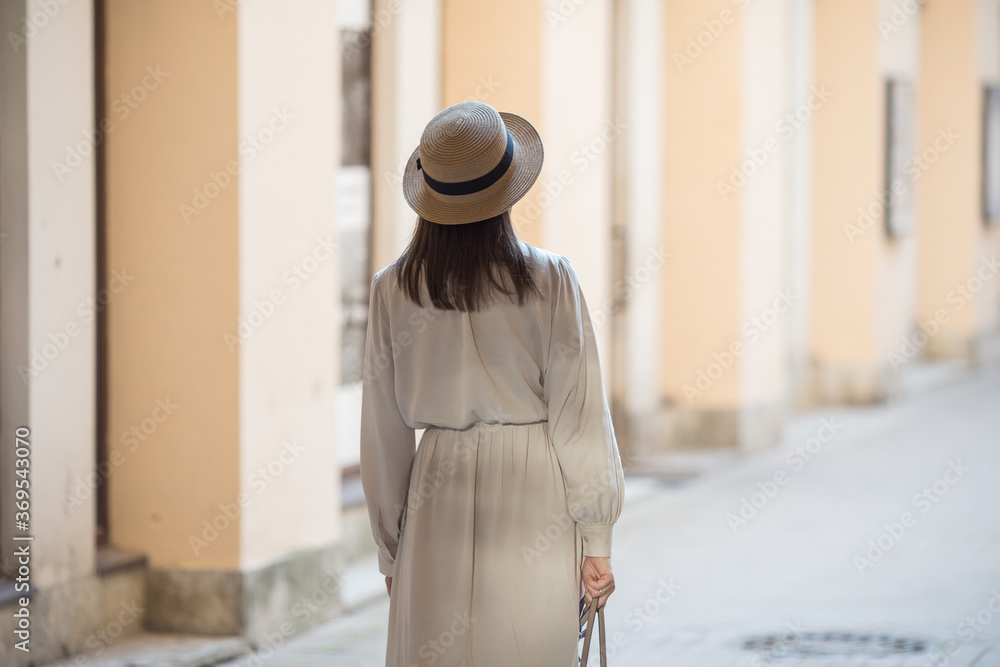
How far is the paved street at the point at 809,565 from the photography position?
6.07 m

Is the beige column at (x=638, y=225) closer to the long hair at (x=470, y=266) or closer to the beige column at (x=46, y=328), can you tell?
the beige column at (x=46, y=328)

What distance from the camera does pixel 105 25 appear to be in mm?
5930

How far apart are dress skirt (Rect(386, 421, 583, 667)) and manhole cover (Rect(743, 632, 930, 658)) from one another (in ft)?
9.21

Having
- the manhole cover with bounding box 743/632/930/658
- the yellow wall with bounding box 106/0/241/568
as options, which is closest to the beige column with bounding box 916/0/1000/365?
the manhole cover with bounding box 743/632/930/658

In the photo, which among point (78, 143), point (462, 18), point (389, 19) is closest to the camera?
point (78, 143)

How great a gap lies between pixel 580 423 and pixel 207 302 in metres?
2.83

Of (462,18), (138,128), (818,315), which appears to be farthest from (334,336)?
(818,315)

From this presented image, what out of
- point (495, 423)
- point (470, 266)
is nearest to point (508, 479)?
point (495, 423)

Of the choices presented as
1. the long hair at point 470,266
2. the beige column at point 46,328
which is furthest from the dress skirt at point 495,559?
the beige column at point 46,328

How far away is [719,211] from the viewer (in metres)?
11.4

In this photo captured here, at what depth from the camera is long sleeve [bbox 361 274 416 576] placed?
3.58m

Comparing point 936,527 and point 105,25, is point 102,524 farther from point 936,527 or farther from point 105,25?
point 936,527

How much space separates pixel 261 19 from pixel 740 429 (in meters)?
6.58

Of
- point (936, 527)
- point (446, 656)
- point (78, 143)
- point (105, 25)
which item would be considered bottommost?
point (936, 527)
